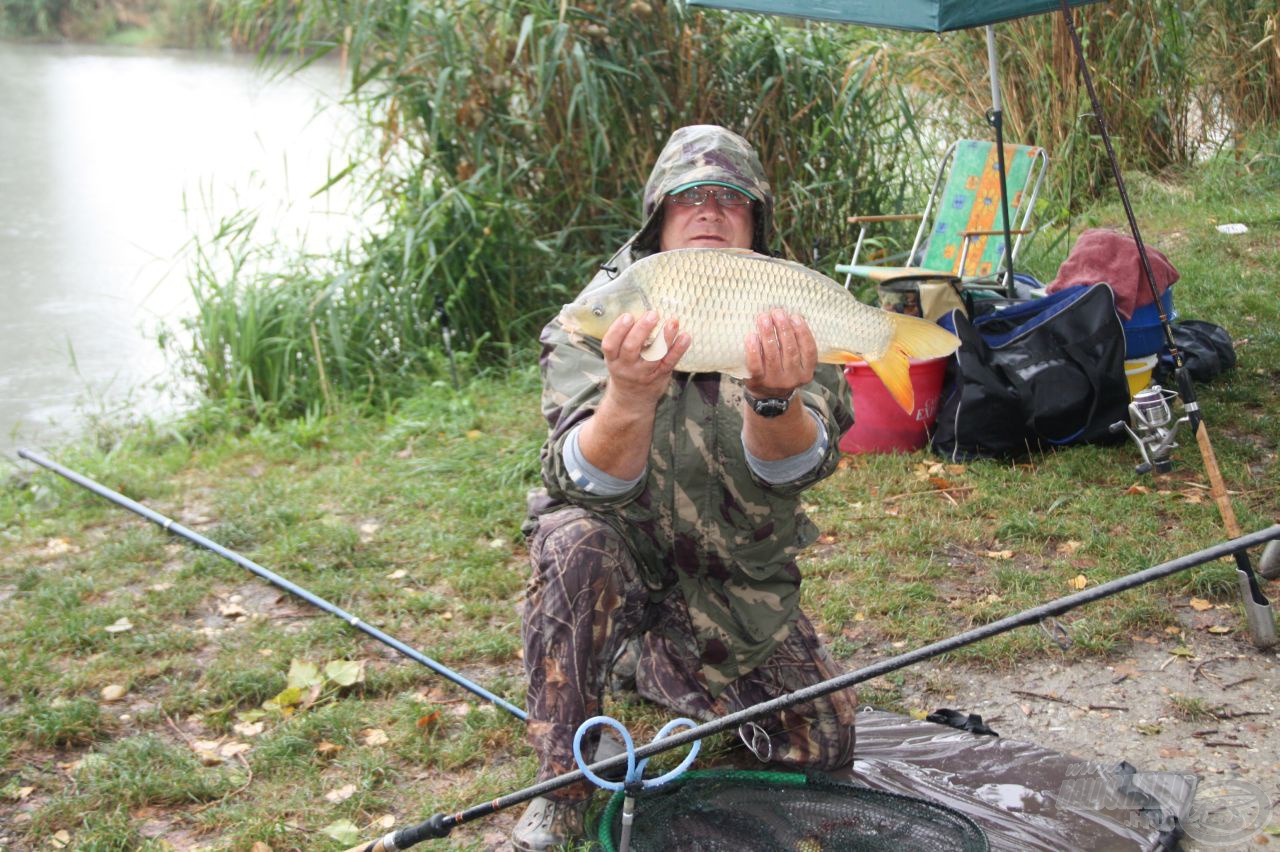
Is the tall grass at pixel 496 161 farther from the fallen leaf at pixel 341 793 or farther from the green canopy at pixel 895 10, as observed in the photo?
the fallen leaf at pixel 341 793

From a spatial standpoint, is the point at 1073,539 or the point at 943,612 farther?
the point at 1073,539

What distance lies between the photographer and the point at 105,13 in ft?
62.3

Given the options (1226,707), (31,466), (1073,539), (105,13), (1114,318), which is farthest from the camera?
(105,13)

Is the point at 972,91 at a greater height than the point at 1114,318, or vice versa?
the point at 972,91

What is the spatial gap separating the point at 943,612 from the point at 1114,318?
1.25m

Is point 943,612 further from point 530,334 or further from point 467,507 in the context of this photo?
point 530,334

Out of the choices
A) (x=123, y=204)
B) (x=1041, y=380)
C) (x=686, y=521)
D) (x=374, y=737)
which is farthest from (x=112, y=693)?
(x=123, y=204)

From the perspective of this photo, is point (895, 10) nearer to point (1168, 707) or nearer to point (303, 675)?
point (1168, 707)

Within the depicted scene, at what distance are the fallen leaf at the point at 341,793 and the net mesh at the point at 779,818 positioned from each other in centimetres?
60

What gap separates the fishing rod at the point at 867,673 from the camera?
1356 mm

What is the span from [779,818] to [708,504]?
0.51 meters

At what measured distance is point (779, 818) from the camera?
193cm

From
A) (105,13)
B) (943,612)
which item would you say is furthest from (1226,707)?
(105,13)

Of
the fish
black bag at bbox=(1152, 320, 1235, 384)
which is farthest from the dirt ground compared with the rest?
black bag at bbox=(1152, 320, 1235, 384)
